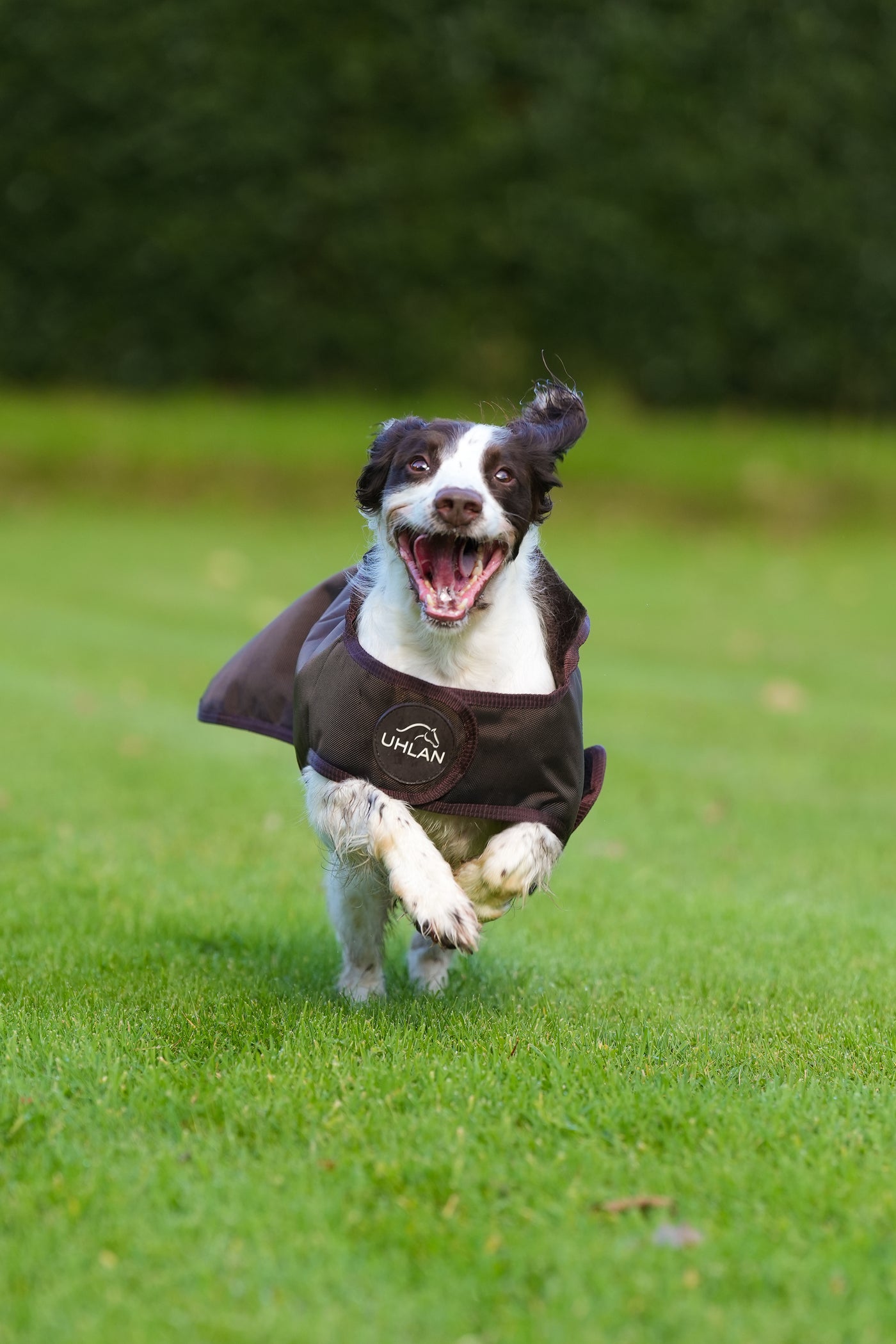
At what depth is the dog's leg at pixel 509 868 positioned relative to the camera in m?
4.01

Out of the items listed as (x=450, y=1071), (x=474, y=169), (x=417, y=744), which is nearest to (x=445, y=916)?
(x=450, y=1071)

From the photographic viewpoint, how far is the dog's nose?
12.8 feet

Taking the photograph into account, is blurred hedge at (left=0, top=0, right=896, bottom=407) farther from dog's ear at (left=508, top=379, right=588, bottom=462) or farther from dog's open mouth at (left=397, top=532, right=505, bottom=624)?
dog's open mouth at (left=397, top=532, right=505, bottom=624)

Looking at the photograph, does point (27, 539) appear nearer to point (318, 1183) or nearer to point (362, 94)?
point (362, 94)

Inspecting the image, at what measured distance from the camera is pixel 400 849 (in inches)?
154

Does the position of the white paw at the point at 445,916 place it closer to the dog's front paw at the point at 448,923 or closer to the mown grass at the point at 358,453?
the dog's front paw at the point at 448,923

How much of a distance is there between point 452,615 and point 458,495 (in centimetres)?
29

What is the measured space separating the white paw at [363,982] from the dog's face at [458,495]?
47.6 inches

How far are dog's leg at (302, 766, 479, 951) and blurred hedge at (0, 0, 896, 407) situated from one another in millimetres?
16434

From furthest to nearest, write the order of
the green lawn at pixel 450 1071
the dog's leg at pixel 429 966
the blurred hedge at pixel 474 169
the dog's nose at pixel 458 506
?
the blurred hedge at pixel 474 169 < the dog's leg at pixel 429 966 < the dog's nose at pixel 458 506 < the green lawn at pixel 450 1071

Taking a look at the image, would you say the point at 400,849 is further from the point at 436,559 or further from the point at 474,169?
the point at 474,169

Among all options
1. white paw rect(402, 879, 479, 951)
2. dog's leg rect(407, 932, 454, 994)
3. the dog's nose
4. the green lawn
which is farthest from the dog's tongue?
dog's leg rect(407, 932, 454, 994)

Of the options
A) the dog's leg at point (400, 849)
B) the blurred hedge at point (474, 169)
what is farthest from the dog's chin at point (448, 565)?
the blurred hedge at point (474, 169)

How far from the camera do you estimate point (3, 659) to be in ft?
39.7
